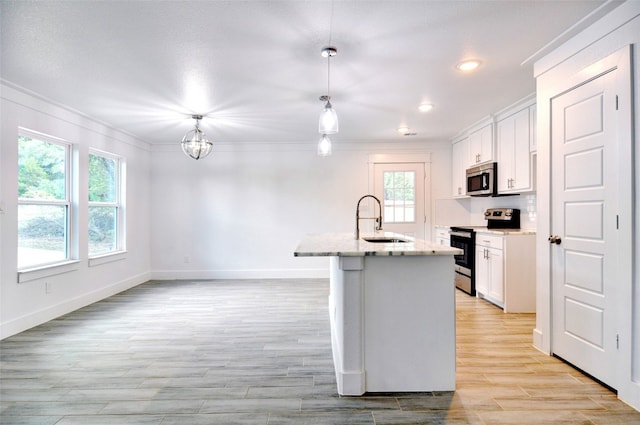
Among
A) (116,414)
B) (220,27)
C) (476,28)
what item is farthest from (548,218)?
(116,414)

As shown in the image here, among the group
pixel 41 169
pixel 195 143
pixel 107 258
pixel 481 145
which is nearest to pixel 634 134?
pixel 481 145

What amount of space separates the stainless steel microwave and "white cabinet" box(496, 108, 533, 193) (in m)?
0.07

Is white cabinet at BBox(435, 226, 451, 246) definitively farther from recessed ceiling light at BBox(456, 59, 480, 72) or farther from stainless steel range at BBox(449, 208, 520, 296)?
recessed ceiling light at BBox(456, 59, 480, 72)

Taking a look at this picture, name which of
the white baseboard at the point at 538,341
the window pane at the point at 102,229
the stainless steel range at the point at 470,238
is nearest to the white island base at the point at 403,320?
the white baseboard at the point at 538,341

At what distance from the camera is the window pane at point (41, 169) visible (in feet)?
11.8

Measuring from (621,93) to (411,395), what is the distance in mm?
2220

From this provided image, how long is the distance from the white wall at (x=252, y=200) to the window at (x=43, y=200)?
194 cm

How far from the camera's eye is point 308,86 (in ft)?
11.1


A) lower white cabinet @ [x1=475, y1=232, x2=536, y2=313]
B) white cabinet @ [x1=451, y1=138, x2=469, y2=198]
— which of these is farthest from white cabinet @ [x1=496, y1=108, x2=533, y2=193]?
white cabinet @ [x1=451, y1=138, x2=469, y2=198]

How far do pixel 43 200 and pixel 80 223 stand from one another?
554mm

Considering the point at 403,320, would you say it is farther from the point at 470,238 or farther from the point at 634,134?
the point at 470,238

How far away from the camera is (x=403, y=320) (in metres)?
2.21

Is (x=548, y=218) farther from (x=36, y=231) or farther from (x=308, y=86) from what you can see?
(x=36, y=231)

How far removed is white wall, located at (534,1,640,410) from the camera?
201cm
